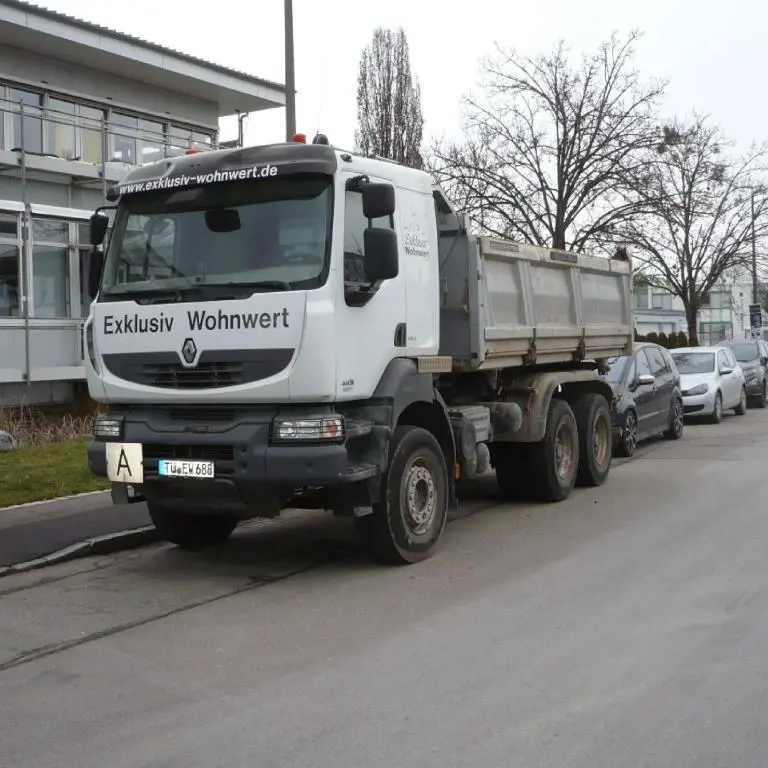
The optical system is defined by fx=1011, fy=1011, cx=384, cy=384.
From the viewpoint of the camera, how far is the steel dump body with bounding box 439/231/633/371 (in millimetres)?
8656

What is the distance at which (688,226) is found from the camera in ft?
105

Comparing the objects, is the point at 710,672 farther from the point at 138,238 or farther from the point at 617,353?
the point at 617,353

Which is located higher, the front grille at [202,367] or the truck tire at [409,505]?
the front grille at [202,367]

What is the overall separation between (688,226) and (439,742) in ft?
99.3

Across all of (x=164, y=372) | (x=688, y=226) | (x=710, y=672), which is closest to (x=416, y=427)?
(x=164, y=372)

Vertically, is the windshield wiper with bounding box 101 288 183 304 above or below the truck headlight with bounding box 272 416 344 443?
above

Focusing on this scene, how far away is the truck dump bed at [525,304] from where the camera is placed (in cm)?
866

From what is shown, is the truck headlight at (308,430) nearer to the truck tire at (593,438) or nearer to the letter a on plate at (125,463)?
the letter a on plate at (125,463)

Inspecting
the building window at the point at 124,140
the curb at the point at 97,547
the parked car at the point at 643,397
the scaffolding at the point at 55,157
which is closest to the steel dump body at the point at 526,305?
the parked car at the point at 643,397

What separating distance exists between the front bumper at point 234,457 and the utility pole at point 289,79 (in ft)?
25.4

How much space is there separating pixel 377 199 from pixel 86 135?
1465cm

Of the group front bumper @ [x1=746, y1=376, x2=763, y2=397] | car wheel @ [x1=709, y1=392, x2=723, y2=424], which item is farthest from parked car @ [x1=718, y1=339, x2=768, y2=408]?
car wheel @ [x1=709, y1=392, x2=723, y2=424]

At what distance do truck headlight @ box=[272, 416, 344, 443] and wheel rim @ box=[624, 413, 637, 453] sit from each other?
8435 millimetres

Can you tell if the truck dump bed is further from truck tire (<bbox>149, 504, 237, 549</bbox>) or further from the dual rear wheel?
truck tire (<bbox>149, 504, 237, 549</bbox>)
